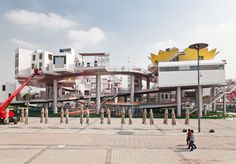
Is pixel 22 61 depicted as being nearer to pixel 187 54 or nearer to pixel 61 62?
pixel 61 62

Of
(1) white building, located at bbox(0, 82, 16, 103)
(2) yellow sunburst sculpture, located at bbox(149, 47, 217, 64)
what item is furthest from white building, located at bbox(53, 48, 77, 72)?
(2) yellow sunburst sculpture, located at bbox(149, 47, 217, 64)

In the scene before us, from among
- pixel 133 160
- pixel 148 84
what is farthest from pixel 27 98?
pixel 133 160

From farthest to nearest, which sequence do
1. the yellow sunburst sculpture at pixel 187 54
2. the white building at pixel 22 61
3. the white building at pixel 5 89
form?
the white building at pixel 5 89, the yellow sunburst sculpture at pixel 187 54, the white building at pixel 22 61

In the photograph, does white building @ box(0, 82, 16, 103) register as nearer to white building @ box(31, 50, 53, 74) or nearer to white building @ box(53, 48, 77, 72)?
white building @ box(31, 50, 53, 74)

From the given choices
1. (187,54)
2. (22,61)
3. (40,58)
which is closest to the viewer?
(22,61)

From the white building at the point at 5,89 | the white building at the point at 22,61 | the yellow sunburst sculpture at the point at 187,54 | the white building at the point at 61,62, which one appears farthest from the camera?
the white building at the point at 5,89

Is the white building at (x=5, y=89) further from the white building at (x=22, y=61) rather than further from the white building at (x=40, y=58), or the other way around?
the white building at (x=40, y=58)

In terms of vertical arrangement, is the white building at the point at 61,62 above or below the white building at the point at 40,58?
below

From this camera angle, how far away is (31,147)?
598 inches

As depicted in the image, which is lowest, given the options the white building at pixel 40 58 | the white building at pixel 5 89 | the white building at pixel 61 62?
the white building at pixel 5 89

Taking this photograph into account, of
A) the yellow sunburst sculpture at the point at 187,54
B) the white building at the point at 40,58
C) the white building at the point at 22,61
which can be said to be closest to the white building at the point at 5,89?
the white building at the point at 22,61

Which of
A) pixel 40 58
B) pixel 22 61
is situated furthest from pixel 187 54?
pixel 22 61

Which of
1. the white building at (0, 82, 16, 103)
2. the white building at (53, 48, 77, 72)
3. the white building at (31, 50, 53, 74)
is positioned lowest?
the white building at (0, 82, 16, 103)

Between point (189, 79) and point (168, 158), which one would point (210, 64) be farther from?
point (168, 158)
